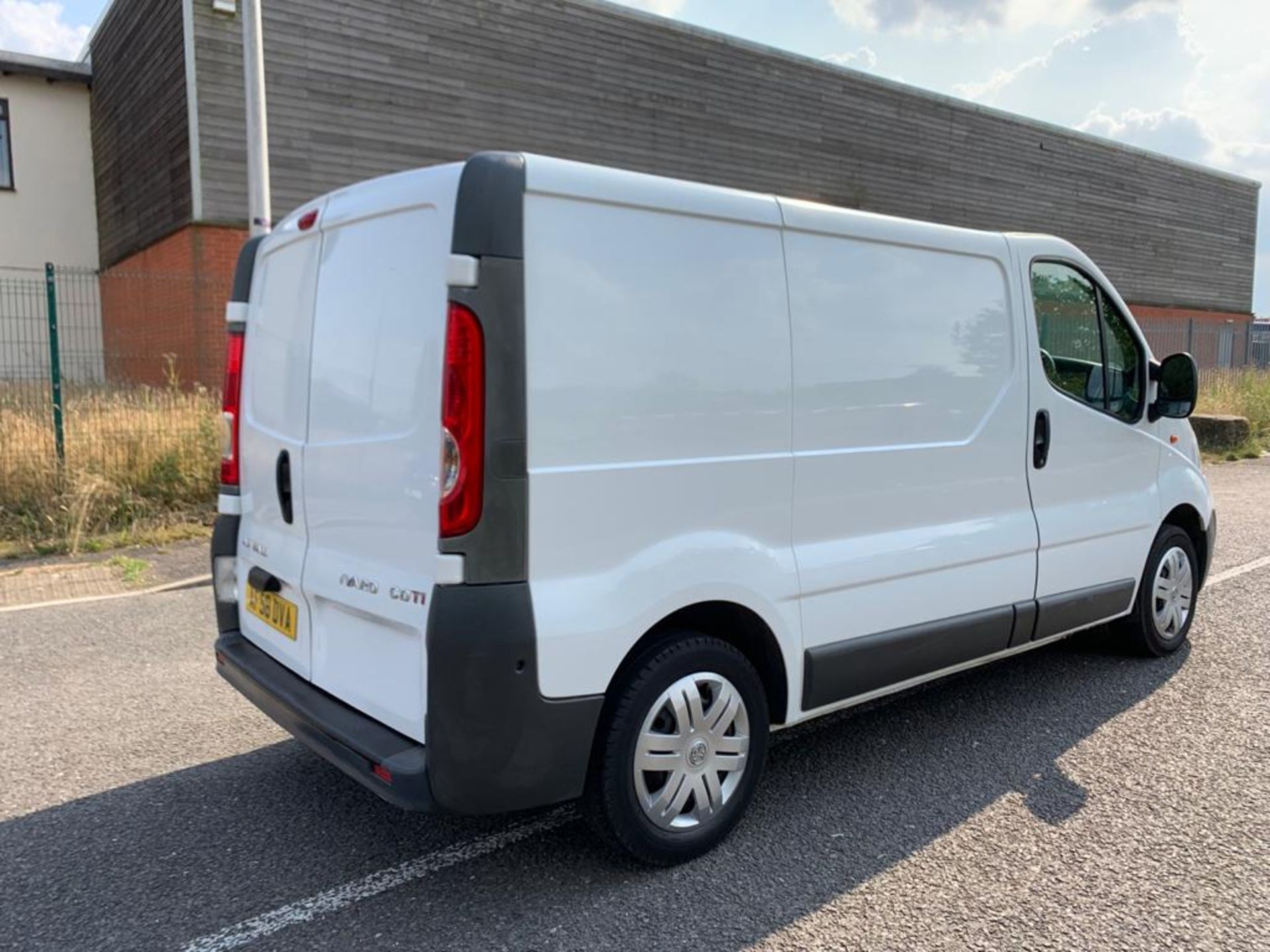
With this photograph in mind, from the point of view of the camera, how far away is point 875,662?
3445 mm

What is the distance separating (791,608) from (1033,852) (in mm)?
1093

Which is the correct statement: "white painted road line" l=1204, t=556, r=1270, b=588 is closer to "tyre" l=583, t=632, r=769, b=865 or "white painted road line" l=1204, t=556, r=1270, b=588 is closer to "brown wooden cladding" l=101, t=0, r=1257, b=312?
"tyre" l=583, t=632, r=769, b=865

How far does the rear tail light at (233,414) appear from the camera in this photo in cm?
369

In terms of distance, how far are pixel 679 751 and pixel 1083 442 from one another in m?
2.51

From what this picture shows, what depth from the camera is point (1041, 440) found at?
4.02m

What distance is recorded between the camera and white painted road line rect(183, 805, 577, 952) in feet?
8.56

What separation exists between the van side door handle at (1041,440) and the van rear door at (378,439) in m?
2.66

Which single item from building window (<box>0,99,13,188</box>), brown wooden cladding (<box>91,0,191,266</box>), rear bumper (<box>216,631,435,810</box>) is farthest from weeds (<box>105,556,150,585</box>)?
building window (<box>0,99,13,188</box>)

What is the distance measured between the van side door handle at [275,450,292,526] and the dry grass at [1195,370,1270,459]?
17.1m

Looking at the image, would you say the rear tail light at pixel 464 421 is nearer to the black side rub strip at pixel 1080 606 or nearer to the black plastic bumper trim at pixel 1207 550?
the black side rub strip at pixel 1080 606

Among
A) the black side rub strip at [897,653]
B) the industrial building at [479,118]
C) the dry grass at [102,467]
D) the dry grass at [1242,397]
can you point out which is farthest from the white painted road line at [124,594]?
the dry grass at [1242,397]

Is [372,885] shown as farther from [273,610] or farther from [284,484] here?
[284,484]

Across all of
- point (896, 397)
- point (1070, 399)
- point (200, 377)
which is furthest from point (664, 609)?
point (200, 377)

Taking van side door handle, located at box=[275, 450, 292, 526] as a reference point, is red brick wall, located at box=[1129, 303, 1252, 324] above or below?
above
